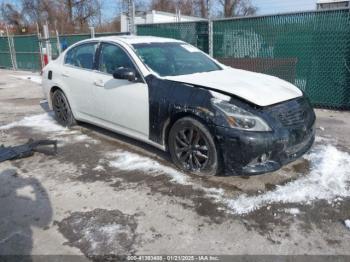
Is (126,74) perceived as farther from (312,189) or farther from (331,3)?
(331,3)

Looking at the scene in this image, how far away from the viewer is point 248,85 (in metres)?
3.91

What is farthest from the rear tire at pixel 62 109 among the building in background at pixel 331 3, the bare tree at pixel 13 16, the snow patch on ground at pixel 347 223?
the bare tree at pixel 13 16

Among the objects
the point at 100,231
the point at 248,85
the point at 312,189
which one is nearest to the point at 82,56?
the point at 248,85

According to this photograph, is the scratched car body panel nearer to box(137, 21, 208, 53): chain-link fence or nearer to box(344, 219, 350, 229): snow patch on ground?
box(344, 219, 350, 229): snow patch on ground

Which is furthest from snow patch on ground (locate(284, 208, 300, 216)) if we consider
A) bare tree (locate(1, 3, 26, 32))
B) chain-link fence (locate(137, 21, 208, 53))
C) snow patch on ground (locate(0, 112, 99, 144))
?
bare tree (locate(1, 3, 26, 32))

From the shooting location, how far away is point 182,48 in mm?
5125

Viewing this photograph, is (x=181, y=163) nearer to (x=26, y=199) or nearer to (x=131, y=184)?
(x=131, y=184)

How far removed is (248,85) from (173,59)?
4.24 ft

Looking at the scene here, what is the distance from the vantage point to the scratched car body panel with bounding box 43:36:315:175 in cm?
350

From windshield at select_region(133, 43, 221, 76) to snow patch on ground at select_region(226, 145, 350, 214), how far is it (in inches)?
74.7

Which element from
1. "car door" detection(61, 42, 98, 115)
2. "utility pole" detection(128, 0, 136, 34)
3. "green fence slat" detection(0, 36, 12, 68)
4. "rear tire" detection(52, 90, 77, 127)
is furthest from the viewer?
"green fence slat" detection(0, 36, 12, 68)

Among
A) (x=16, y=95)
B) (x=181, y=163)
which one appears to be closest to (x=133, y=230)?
(x=181, y=163)

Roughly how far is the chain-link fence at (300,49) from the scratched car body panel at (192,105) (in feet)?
9.78

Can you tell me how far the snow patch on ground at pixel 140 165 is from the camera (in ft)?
13.2
